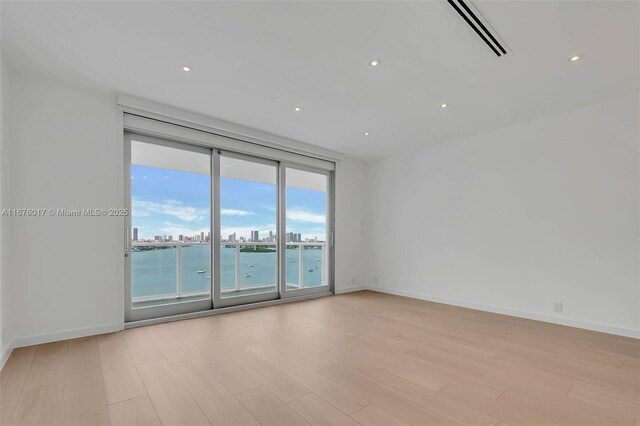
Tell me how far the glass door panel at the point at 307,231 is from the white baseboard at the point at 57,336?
253 centimetres

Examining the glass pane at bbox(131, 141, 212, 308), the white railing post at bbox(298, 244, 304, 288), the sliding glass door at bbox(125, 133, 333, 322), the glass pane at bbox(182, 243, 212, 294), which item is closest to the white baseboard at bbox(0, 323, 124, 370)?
the sliding glass door at bbox(125, 133, 333, 322)

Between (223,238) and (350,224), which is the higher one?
(350,224)

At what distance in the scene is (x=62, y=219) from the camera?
127 inches

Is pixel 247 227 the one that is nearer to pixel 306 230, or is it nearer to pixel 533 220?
pixel 306 230

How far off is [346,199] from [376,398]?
4.42 m

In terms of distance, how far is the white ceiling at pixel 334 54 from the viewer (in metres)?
2.19

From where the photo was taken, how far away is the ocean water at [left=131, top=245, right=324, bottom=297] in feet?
12.8

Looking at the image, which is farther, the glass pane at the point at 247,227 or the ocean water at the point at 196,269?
the glass pane at the point at 247,227

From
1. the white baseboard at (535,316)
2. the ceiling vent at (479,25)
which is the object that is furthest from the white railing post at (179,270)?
the ceiling vent at (479,25)

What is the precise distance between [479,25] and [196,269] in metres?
4.24

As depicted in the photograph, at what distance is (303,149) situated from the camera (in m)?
5.26

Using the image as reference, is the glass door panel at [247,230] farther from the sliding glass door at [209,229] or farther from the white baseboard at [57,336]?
the white baseboard at [57,336]

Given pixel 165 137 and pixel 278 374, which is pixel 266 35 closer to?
pixel 165 137

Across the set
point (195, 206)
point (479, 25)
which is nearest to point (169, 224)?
point (195, 206)
